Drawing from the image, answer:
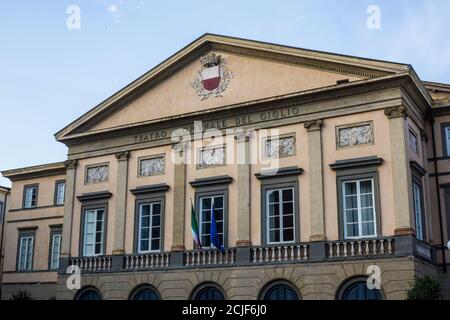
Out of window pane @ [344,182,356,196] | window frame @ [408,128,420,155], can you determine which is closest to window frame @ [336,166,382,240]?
window pane @ [344,182,356,196]

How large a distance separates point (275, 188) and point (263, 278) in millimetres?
3356

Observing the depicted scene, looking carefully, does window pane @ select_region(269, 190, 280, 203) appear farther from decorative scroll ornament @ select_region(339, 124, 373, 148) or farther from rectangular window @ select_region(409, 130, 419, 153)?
rectangular window @ select_region(409, 130, 419, 153)

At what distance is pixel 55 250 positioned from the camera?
32.6 m

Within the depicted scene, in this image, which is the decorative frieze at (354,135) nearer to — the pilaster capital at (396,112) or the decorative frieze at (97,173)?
the pilaster capital at (396,112)

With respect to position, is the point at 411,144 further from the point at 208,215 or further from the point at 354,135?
the point at 208,215

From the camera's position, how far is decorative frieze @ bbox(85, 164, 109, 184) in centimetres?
2655

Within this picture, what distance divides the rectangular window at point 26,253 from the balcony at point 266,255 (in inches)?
333

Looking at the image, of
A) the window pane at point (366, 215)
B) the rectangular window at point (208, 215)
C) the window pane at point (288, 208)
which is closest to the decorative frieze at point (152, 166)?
the rectangular window at point (208, 215)

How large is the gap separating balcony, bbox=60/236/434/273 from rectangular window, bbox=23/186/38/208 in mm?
9713

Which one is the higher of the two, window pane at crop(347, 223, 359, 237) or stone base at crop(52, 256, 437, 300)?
window pane at crop(347, 223, 359, 237)

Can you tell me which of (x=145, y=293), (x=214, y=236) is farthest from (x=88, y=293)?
(x=214, y=236)
